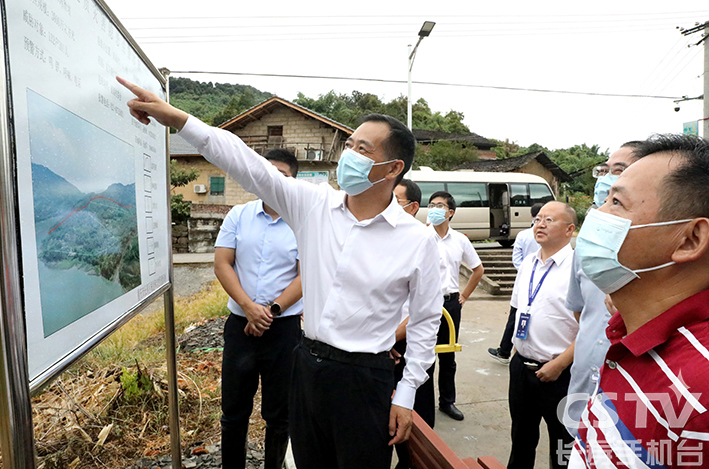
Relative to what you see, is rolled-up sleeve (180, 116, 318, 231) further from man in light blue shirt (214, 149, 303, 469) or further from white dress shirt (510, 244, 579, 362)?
white dress shirt (510, 244, 579, 362)

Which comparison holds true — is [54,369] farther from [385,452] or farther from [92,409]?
[92,409]

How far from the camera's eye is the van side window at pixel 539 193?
15773 mm

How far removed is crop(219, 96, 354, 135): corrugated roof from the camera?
1792cm

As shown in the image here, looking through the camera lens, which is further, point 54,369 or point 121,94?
point 121,94

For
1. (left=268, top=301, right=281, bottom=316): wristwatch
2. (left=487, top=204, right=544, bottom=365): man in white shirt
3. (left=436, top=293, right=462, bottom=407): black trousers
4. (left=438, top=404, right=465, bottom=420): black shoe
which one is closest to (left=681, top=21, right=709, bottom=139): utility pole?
(left=487, top=204, right=544, bottom=365): man in white shirt

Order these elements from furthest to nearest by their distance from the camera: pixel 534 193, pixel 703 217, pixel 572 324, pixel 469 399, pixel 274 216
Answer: pixel 534 193
pixel 469 399
pixel 274 216
pixel 572 324
pixel 703 217

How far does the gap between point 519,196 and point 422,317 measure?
1496 centimetres

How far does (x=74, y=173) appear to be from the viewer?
1.13 meters

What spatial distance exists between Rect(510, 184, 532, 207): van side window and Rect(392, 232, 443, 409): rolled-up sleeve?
47.7 ft

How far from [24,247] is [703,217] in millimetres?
1485


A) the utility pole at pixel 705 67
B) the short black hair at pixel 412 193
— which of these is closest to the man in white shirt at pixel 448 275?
the short black hair at pixel 412 193

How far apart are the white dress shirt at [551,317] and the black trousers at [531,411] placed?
105mm

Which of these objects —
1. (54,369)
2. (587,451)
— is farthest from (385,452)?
(54,369)

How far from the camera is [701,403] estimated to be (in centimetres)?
80
